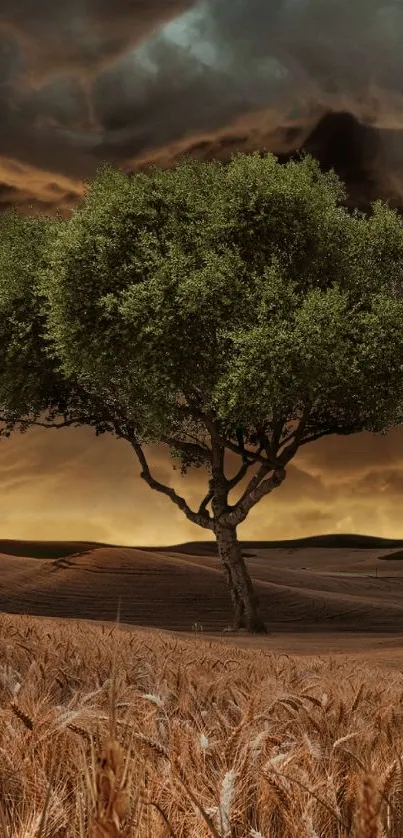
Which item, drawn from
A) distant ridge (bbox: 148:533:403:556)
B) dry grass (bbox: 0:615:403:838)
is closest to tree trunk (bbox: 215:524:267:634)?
dry grass (bbox: 0:615:403:838)

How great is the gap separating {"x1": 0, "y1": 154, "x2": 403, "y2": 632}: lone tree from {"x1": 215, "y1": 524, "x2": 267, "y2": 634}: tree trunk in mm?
52

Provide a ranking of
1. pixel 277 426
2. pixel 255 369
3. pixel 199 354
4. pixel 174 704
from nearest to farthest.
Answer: pixel 174 704
pixel 255 369
pixel 199 354
pixel 277 426

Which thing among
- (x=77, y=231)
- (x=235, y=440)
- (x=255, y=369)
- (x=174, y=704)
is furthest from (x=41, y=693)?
(x=235, y=440)

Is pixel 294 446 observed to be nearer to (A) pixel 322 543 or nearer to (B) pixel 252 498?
(B) pixel 252 498

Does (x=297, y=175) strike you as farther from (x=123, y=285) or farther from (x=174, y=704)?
(x=174, y=704)

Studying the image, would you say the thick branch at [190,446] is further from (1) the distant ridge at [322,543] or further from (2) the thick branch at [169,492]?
(1) the distant ridge at [322,543]

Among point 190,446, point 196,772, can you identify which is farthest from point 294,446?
point 196,772

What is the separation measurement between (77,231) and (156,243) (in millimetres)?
2903

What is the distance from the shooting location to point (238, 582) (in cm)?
3503

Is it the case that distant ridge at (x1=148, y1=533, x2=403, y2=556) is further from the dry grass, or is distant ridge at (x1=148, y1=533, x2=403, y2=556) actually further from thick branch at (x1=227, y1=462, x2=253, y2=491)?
the dry grass

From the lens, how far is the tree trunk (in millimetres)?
34562

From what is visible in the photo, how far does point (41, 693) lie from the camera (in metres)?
4.69

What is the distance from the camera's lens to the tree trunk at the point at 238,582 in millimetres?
34562

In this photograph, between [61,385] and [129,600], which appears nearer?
[61,385]
